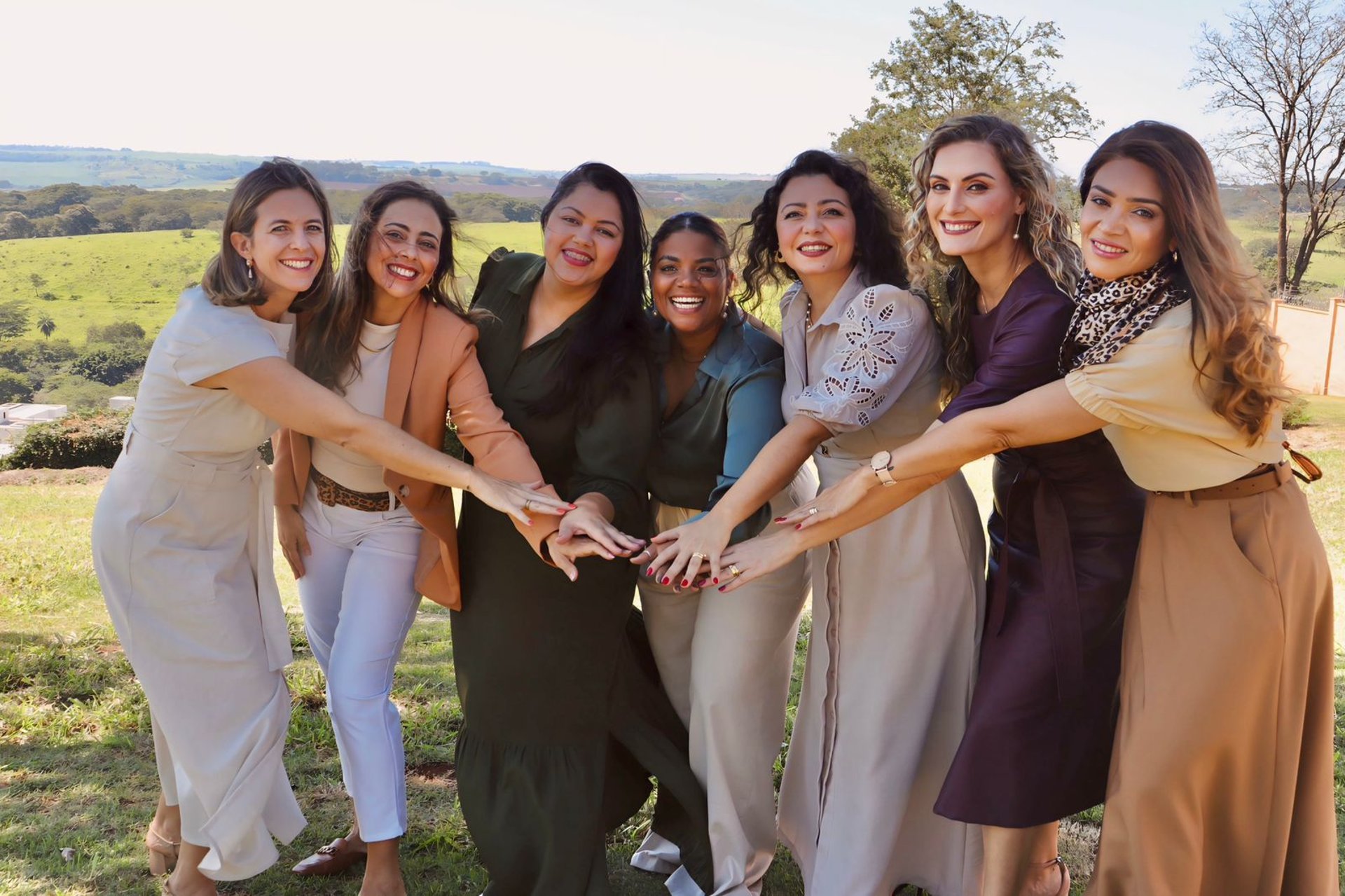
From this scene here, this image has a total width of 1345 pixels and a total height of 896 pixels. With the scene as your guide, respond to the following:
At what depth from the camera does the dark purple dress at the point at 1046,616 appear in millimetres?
3205

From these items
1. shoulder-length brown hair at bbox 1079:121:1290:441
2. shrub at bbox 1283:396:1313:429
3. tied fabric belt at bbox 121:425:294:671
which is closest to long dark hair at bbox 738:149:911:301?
shoulder-length brown hair at bbox 1079:121:1290:441

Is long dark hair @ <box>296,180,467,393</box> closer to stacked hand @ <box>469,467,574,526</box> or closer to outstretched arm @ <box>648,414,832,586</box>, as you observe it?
stacked hand @ <box>469,467,574,526</box>

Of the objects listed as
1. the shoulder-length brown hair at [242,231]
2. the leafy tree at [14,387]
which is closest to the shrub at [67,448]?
the shoulder-length brown hair at [242,231]

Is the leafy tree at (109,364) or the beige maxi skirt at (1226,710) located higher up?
the beige maxi skirt at (1226,710)

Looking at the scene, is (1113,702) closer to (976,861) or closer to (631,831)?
(976,861)

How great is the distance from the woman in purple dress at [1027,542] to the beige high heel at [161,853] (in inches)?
89.0

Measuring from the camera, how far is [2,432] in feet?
86.2

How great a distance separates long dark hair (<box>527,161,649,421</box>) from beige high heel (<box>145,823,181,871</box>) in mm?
2008

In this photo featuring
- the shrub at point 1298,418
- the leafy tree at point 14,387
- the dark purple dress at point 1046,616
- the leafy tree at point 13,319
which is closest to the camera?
the dark purple dress at point 1046,616

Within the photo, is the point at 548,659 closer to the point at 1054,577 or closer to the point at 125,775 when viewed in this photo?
the point at 1054,577

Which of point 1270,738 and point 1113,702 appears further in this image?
point 1113,702

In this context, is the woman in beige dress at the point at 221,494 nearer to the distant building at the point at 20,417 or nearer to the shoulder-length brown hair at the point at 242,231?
the shoulder-length brown hair at the point at 242,231

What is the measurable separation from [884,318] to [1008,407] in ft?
1.85

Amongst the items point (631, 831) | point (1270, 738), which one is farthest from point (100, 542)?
point (1270, 738)
